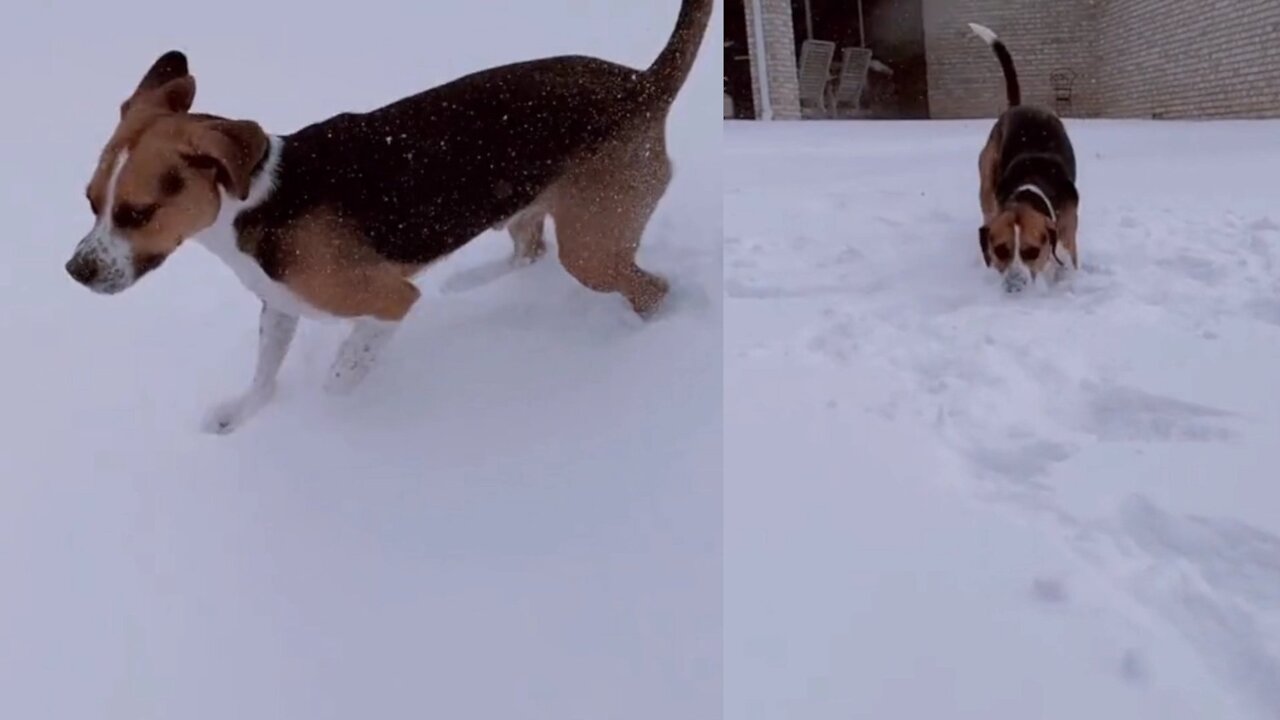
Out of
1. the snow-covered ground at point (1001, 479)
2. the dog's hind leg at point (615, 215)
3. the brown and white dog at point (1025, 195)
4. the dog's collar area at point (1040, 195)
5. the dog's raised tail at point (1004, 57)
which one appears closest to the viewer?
the snow-covered ground at point (1001, 479)

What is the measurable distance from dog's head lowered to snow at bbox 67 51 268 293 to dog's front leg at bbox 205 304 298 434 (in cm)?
23

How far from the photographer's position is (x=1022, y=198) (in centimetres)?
271

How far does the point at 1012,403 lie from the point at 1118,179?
2355 mm

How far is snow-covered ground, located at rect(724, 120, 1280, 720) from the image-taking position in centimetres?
88

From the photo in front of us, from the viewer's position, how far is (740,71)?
601cm

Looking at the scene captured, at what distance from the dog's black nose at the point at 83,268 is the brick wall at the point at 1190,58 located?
6.19 meters

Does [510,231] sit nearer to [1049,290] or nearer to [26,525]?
[26,525]

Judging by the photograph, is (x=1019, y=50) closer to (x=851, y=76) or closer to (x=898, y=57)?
(x=898, y=57)

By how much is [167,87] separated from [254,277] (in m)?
0.27

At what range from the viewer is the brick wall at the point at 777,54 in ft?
19.0

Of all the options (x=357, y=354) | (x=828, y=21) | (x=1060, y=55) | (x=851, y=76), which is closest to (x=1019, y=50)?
(x=1060, y=55)

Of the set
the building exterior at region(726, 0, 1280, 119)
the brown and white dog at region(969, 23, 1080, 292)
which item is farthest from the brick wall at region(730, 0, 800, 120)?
the brown and white dog at region(969, 23, 1080, 292)

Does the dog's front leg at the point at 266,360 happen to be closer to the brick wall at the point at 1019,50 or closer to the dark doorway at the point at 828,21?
the dark doorway at the point at 828,21

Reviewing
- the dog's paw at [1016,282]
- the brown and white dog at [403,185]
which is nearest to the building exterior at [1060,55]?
the dog's paw at [1016,282]
